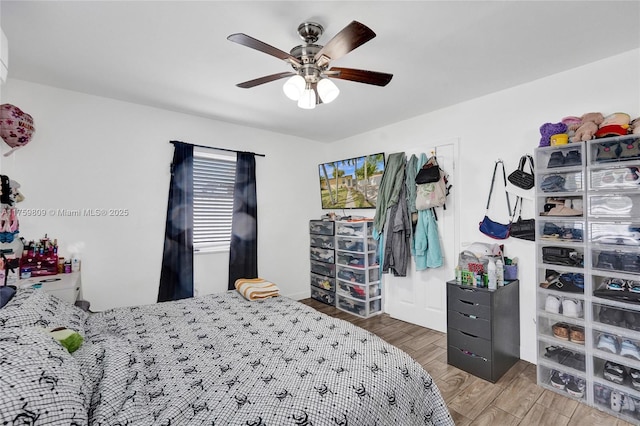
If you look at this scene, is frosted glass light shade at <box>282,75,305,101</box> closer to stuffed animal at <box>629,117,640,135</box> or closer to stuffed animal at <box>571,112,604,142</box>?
stuffed animal at <box>571,112,604,142</box>

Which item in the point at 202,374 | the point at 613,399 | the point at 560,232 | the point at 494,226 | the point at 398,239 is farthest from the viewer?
the point at 398,239

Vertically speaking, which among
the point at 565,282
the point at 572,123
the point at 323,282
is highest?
the point at 572,123

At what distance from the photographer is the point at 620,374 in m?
1.95

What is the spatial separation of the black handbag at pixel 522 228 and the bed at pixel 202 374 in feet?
5.97

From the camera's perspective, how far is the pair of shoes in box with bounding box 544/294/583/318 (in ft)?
7.11

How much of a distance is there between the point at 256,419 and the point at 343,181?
363 cm

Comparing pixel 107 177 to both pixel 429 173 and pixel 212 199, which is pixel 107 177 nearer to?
pixel 212 199

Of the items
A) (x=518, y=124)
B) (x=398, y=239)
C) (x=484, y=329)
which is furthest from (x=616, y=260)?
(x=398, y=239)

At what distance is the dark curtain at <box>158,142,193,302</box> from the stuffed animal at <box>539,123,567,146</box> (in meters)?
3.53

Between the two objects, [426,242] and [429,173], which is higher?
[429,173]

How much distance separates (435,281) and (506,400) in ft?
4.60

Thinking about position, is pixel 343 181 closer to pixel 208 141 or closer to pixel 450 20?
pixel 208 141

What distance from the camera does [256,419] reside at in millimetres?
1051

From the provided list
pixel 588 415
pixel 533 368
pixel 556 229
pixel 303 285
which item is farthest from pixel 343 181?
pixel 588 415
